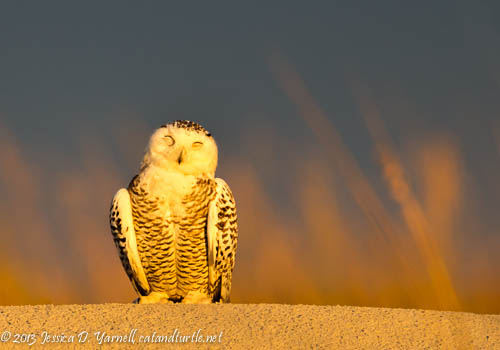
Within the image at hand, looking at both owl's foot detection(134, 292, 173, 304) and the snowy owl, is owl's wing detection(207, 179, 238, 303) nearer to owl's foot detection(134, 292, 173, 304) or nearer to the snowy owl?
the snowy owl

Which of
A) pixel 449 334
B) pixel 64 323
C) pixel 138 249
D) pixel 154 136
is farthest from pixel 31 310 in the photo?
pixel 449 334

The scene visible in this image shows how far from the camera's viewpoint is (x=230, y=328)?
15.3 feet

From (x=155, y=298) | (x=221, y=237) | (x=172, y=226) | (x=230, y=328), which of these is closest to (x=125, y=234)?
(x=172, y=226)

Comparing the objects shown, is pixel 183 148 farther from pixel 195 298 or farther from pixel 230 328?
pixel 230 328

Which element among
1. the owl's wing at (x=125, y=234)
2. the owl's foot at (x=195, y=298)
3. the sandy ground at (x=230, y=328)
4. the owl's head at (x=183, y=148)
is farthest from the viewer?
the owl's foot at (x=195, y=298)

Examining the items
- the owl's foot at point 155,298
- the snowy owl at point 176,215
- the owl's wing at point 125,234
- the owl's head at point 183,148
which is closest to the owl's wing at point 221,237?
the snowy owl at point 176,215

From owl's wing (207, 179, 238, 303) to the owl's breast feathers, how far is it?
0.07 metres

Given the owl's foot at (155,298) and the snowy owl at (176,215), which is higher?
the snowy owl at (176,215)

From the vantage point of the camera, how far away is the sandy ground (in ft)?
14.5

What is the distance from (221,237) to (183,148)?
2.97 feet

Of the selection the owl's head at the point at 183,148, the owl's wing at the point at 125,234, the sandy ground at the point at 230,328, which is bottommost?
the sandy ground at the point at 230,328

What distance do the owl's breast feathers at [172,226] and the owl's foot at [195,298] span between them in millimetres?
168

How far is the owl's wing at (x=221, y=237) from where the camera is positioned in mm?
5645

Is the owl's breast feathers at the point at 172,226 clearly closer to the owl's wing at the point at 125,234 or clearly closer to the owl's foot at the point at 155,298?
the owl's wing at the point at 125,234
